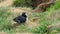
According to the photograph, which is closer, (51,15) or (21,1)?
(51,15)

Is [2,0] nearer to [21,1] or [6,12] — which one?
[21,1]

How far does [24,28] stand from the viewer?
11.3 m

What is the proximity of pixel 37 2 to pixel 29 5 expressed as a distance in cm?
64

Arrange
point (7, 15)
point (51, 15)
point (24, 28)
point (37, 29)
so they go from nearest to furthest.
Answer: point (37, 29) < point (24, 28) < point (51, 15) < point (7, 15)

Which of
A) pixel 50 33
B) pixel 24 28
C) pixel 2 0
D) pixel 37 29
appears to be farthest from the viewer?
pixel 2 0

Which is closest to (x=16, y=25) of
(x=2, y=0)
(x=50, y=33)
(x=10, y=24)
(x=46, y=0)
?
(x=10, y=24)

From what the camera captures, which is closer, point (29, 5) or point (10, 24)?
point (10, 24)

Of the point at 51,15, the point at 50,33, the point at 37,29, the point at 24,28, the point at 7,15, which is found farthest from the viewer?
the point at 7,15

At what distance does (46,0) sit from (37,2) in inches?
31.4

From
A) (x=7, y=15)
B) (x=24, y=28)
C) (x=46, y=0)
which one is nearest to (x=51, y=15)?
(x=24, y=28)

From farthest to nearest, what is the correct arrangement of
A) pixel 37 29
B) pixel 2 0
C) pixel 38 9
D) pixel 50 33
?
pixel 2 0 → pixel 38 9 → pixel 37 29 → pixel 50 33

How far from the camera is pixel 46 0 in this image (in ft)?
56.3

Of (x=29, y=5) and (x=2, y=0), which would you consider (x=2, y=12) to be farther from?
(x=2, y=0)

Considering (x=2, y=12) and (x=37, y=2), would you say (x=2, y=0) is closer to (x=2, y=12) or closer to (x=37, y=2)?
(x=37, y=2)
